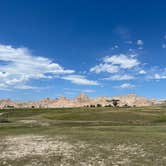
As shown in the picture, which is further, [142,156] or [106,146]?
[106,146]

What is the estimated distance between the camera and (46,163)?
22031 mm

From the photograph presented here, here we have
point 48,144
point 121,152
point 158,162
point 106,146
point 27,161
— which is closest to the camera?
point 158,162

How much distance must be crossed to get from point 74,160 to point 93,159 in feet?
5.10

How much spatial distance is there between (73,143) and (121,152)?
21.3ft

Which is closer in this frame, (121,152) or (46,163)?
Answer: (46,163)

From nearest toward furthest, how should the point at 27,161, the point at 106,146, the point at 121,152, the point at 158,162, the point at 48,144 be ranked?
the point at 158,162 → the point at 27,161 → the point at 121,152 → the point at 106,146 → the point at 48,144

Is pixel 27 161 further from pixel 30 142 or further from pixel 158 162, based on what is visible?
pixel 158 162

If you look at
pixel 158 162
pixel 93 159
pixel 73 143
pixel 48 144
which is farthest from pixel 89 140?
pixel 158 162

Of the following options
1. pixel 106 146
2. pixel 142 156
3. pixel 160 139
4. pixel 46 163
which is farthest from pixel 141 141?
pixel 46 163

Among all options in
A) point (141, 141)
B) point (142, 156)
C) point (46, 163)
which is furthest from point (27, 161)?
point (141, 141)

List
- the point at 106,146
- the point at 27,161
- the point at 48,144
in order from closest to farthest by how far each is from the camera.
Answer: the point at 27,161
the point at 106,146
the point at 48,144

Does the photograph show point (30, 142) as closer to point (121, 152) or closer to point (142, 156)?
point (121, 152)

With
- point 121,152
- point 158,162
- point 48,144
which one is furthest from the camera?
point 48,144

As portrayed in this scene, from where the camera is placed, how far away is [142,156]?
23422mm
